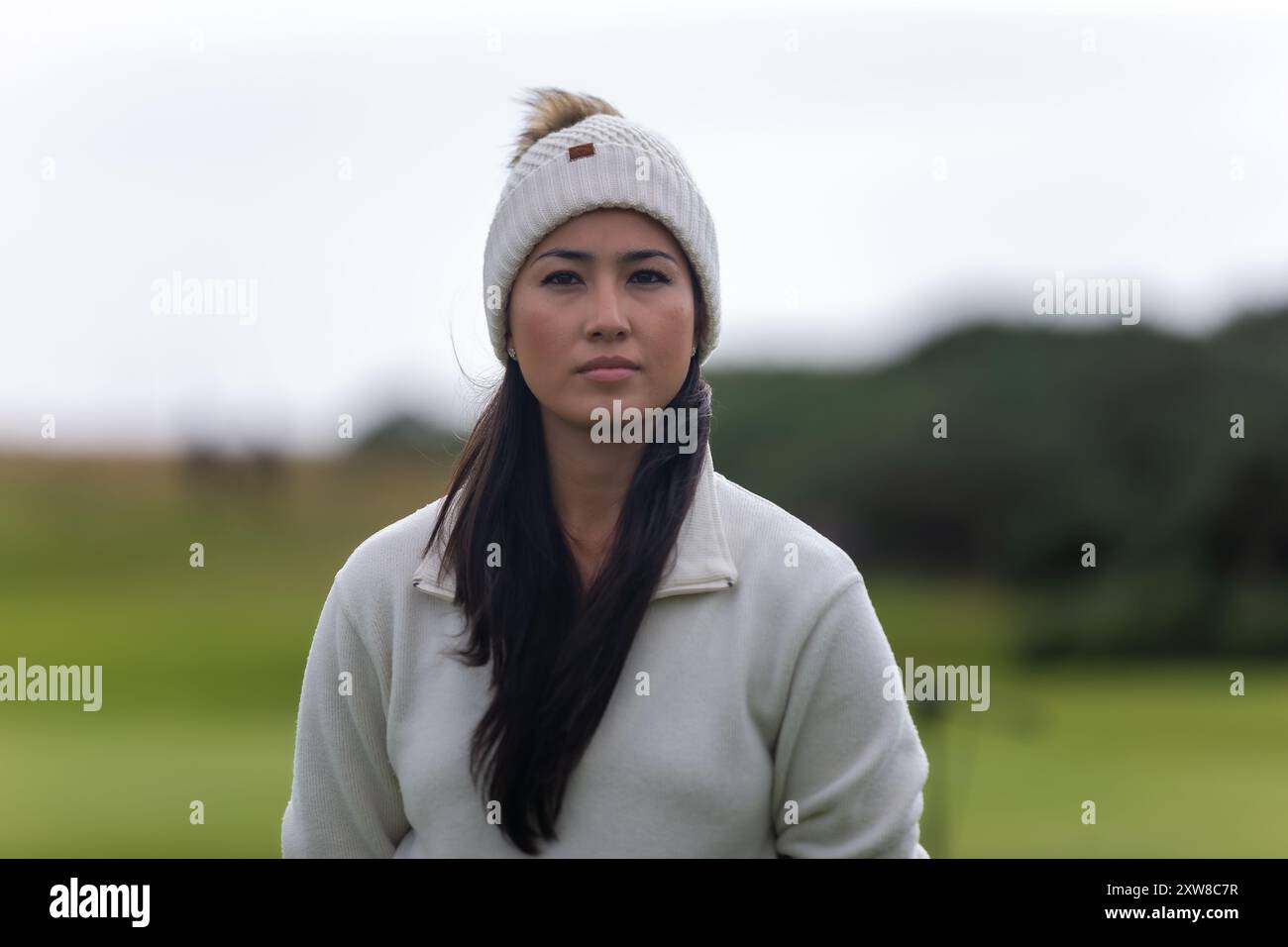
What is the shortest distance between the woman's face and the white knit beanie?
Result: 3cm

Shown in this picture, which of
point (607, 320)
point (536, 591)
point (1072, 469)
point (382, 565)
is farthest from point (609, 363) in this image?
point (1072, 469)

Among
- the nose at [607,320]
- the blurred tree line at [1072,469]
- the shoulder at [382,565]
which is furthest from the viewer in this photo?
the blurred tree line at [1072,469]

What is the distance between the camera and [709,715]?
2.09 metres

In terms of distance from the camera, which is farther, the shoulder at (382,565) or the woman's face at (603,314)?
the shoulder at (382,565)

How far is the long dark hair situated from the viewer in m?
2.09

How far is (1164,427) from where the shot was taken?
43.4ft

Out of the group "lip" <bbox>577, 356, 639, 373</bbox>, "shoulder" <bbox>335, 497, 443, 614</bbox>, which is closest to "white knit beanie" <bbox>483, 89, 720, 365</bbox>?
"lip" <bbox>577, 356, 639, 373</bbox>

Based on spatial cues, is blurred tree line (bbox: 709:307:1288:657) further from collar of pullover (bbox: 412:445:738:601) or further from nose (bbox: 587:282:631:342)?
nose (bbox: 587:282:631:342)

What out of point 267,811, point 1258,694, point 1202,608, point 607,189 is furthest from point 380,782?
point 1258,694

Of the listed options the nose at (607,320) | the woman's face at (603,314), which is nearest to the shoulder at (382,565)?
the woman's face at (603,314)

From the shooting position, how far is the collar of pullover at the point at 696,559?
215 cm

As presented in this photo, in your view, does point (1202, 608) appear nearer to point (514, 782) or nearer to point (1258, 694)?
point (1258, 694)

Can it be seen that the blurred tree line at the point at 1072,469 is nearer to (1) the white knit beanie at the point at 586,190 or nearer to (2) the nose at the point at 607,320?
(1) the white knit beanie at the point at 586,190

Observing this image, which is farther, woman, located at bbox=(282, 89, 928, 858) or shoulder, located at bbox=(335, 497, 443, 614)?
shoulder, located at bbox=(335, 497, 443, 614)
